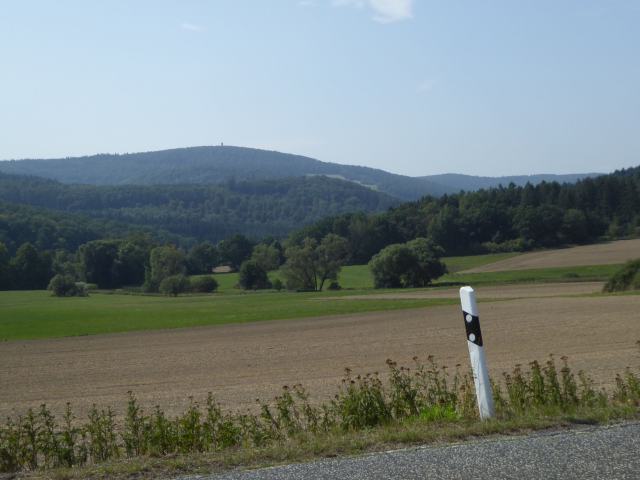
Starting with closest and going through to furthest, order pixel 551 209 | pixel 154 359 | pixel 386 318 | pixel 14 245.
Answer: pixel 154 359 → pixel 386 318 → pixel 551 209 → pixel 14 245

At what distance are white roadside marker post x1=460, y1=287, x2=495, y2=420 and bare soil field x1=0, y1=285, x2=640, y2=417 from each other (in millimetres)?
8381

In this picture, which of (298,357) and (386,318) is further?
(386,318)

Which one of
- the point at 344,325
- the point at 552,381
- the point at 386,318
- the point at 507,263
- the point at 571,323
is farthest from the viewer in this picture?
the point at 507,263

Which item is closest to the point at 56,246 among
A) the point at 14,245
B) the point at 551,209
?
the point at 14,245

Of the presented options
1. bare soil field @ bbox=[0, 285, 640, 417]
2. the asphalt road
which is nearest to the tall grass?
the asphalt road

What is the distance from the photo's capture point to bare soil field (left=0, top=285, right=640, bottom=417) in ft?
69.9

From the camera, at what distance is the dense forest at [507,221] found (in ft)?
402

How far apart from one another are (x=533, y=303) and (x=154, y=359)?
28886 millimetres

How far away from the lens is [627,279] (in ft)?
191

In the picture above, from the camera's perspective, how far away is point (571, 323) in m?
35.9

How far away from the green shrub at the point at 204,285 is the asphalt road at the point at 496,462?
4283 inches

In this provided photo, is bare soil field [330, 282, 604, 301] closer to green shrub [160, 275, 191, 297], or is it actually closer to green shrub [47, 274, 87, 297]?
green shrub [160, 275, 191, 297]

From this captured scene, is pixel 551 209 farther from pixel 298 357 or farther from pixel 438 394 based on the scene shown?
pixel 438 394

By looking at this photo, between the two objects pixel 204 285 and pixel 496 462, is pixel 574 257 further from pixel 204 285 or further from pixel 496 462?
pixel 496 462
